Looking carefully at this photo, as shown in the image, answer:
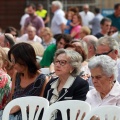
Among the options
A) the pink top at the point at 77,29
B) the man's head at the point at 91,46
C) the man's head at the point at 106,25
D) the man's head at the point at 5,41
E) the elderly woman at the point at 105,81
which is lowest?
the pink top at the point at 77,29

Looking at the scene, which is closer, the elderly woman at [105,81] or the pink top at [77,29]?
the elderly woman at [105,81]

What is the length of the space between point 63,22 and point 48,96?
9.82 metres

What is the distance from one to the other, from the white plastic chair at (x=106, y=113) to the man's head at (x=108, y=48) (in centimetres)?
202

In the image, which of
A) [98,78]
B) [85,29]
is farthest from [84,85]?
[85,29]

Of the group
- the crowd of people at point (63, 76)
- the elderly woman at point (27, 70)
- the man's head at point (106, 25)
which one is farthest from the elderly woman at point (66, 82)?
the man's head at point (106, 25)

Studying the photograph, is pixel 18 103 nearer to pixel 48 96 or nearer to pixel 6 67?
pixel 48 96

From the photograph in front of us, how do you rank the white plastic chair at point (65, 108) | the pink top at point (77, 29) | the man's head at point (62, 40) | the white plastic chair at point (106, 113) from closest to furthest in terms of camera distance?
the white plastic chair at point (106, 113) < the white plastic chair at point (65, 108) < the man's head at point (62, 40) < the pink top at point (77, 29)

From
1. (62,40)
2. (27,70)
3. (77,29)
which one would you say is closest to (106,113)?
(27,70)

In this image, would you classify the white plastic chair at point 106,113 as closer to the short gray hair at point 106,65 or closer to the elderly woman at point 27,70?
the short gray hair at point 106,65

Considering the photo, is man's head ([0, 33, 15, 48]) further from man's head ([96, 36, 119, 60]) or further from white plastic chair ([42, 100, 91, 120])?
white plastic chair ([42, 100, 91, 120])

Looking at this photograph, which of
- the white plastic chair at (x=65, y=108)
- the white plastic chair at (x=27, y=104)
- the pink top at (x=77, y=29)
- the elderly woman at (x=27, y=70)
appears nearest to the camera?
the white plastic chair at (x=65, y=108)

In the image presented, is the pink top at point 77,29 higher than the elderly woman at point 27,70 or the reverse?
the reverse

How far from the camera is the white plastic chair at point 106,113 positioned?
634 cm

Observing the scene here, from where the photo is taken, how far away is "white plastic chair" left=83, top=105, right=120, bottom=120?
6.34 m
